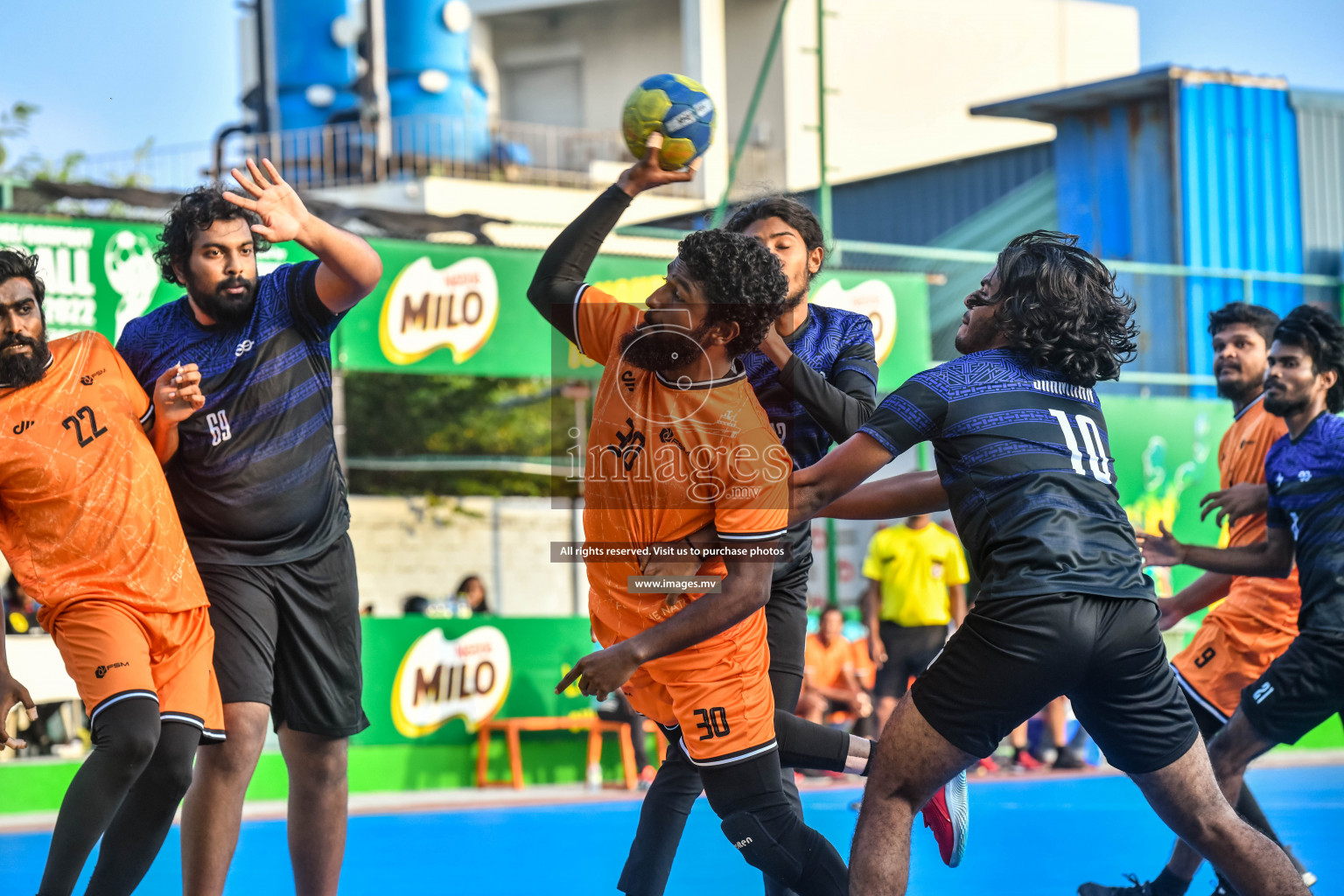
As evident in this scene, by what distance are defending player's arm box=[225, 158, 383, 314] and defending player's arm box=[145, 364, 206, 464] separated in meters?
0.44

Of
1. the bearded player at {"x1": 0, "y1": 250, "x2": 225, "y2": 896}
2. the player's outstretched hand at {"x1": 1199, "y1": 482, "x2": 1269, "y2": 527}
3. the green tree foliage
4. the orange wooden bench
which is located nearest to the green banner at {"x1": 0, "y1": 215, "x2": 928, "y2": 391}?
the orange wooden bench

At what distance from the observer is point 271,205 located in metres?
4.13

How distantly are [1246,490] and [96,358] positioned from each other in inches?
156

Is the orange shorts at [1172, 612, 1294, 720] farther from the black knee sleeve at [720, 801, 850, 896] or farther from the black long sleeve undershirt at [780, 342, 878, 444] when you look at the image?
the black knee sleeve at [720, 801, 850, 896]

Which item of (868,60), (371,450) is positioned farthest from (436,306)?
(868,60)

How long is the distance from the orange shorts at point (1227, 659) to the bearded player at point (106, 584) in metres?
3.63

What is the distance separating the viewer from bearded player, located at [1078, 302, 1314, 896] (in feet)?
18.2

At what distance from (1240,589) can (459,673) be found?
18.6 ft

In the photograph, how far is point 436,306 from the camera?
10055 millimetres

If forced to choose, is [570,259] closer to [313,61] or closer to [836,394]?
[836,394]

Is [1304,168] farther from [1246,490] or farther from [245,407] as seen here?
[245,407]

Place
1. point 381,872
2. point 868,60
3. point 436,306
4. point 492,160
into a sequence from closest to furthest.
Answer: point 381,872 < point 436,306 < point 492,160 < point 868,60

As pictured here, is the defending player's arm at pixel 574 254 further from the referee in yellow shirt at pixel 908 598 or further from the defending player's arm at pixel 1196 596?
the referee in yellow shirt at pixel 908 598

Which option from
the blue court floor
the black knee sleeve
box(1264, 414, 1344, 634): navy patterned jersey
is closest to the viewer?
the black knee sleeve
